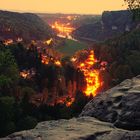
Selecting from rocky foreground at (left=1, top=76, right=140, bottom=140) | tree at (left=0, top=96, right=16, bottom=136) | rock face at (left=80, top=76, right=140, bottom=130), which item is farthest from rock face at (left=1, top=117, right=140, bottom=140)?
tree at (left=0, top=96, right=16, bottom=136)

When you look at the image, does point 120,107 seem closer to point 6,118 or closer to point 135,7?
point 135,7

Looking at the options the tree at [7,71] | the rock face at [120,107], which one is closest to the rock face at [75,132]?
the rock face at [120,107]

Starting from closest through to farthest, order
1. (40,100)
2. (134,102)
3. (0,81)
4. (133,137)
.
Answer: (133,137) < (134,102) < (0,81) < (40,100)

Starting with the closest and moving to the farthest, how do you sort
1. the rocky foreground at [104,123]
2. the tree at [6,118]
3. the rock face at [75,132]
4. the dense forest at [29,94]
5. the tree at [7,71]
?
the rock face at [75,132], the rocky foreground at [104,123], the tree at [7,71], the tree at [6,118], the dense forest at [29,94]

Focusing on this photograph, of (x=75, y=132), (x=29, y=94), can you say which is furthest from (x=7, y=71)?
(x=75, y=132)

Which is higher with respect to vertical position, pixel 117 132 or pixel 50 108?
pixel 117 132

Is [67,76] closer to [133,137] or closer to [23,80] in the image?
[23,80]

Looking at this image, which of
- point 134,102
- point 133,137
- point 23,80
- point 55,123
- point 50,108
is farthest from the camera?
point 23,80

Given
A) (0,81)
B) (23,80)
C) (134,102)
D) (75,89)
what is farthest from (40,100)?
(134,102)

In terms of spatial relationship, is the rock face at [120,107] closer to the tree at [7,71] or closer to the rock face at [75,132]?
the rock face at [75,132]
